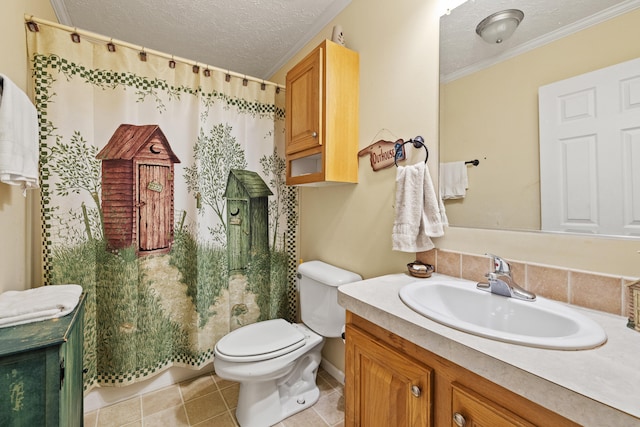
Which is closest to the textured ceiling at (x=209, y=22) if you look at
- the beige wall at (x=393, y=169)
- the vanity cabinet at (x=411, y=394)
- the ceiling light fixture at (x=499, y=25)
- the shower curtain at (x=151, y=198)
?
the beige wall at (x=393, y=169)

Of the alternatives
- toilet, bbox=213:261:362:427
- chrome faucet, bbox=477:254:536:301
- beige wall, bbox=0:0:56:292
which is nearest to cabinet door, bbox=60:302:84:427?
beige wall, bbox=0:0:56:292

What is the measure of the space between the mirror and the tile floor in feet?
4.29

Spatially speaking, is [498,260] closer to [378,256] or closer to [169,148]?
[378,256]

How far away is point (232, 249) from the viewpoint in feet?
6.13

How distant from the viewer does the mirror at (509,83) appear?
2.57 ft

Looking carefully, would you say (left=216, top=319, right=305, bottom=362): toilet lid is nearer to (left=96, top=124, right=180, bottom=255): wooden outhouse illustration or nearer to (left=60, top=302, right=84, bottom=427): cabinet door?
(left=60, top=302, right=84, bottom=427): cabinet door

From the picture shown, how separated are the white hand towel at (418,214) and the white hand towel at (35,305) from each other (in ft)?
4.32

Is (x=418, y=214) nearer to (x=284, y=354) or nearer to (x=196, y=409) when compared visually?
(x=284, y=354)

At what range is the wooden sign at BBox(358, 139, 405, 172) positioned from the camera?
1.33 m

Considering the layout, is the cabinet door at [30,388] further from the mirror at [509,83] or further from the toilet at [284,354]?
the mirror at [509,83]

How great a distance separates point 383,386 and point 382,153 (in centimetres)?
105

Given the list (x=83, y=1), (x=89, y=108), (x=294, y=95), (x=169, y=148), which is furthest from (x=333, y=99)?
(x=83, y=1)

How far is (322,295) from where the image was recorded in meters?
1.56

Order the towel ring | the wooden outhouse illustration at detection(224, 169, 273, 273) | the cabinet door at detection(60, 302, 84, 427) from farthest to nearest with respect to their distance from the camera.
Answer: the wooden outhouse illustration at detection(224, 169, 273, 273)
the towel ring
the cabinet door at detection(60, 302, 84, 427)
